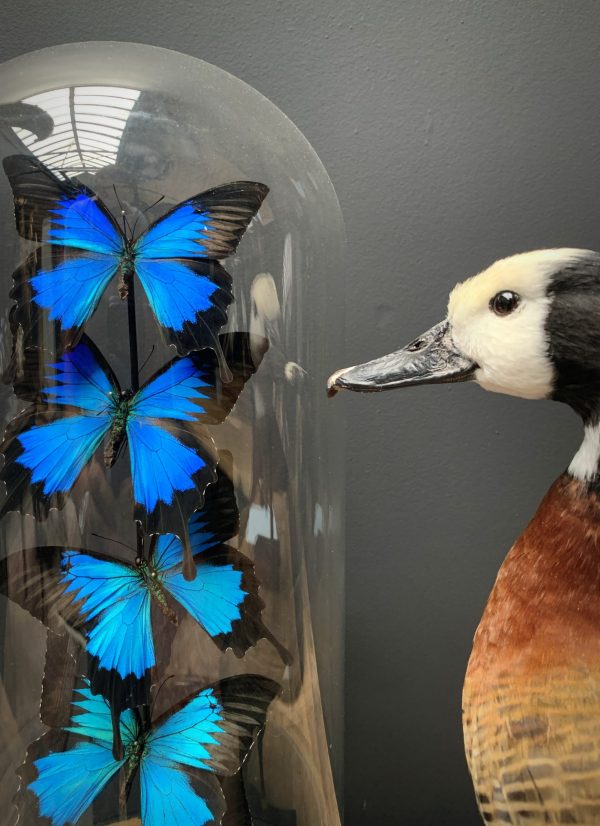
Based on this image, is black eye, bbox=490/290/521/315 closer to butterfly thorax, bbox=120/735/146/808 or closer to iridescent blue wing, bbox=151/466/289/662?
iridescent blue wing, bbox=151/466/289/662

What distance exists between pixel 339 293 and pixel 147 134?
20 centimetres

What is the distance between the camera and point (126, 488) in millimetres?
500

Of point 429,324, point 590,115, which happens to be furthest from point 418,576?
point 590,115

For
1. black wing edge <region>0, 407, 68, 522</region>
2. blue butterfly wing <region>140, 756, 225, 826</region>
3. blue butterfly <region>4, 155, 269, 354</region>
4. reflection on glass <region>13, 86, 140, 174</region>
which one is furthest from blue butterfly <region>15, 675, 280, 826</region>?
reflection on glass <region>13, 86, 140, 174</region>

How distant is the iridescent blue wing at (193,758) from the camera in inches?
18.7

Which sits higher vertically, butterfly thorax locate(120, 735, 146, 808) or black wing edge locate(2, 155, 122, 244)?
black wing edge locate(2, 155, 122, 244)

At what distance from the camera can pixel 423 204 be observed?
2.56ft

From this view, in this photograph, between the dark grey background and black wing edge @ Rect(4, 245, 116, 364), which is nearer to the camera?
black wing edge @ Rect(4, 245, 116, 364)

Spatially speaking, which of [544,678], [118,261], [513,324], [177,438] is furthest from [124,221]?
[544,678]

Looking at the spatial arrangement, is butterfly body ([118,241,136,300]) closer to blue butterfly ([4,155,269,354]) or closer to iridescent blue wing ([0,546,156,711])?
blue butterfly ([4,155,269,354])

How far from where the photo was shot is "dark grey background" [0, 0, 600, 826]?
2.50ft

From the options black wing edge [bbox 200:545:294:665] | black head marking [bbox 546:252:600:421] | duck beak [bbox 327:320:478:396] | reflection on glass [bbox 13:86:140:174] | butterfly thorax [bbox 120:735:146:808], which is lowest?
butterfly thorax [bbox 120:735:146:808]

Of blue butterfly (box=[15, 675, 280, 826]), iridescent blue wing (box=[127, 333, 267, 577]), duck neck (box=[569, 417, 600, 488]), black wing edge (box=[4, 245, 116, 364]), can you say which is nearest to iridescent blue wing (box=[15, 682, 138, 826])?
blue butterfly (box=[15, 675, 280, 826])

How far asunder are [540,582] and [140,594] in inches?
9.4
